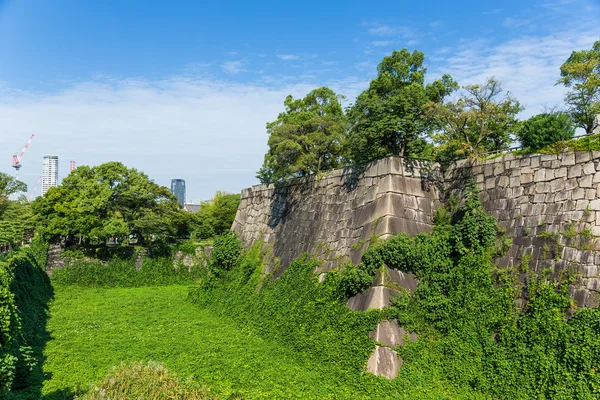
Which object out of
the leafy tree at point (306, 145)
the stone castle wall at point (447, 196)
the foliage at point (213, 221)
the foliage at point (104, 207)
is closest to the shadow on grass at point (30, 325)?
the foliage at point (104, 207)

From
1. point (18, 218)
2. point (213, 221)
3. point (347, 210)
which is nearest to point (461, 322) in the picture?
point (347, 210)

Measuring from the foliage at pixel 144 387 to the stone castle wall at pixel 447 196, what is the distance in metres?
5.49

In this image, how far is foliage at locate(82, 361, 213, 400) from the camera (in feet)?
28.0

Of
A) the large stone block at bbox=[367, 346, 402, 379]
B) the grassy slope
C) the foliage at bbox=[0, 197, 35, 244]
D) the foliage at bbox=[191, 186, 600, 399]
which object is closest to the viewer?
the foliage at bbox=[191, 186, 600, 399]

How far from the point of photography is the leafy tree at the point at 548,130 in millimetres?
10344

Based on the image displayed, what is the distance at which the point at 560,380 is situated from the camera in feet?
25.7

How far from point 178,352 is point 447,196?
8.76 meters

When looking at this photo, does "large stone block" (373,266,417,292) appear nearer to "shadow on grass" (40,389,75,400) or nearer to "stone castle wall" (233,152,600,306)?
"stone castle wall" (233,152,600,306)

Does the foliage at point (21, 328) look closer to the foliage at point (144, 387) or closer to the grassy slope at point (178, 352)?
the grassy slope at point (178, 352)

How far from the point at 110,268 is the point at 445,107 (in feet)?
71.3

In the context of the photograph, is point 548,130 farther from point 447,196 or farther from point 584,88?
point 584,88

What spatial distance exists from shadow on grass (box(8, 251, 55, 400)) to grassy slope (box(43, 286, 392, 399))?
0.27 metres

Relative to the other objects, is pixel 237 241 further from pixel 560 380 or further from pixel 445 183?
pixel 560 380

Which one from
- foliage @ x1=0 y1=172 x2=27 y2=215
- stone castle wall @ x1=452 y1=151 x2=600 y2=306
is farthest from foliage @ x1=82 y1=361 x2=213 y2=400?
foliage @ x1=0 y1=172 x2=27 y2=215
